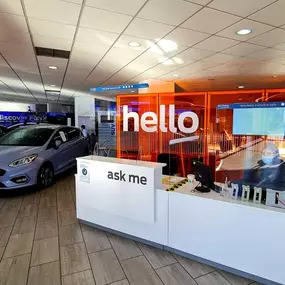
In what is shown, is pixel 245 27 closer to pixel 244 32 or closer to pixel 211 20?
pixel 244 32

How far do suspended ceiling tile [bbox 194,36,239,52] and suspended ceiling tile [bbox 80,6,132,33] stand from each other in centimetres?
133

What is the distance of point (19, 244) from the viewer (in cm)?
265

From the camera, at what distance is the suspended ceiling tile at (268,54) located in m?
3.90

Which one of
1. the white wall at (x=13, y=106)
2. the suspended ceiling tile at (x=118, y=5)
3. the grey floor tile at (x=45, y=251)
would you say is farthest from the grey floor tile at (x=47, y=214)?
the white wall at (x=13, y=106)

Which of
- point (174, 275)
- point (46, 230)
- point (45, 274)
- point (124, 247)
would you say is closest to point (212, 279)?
point (174, 275)

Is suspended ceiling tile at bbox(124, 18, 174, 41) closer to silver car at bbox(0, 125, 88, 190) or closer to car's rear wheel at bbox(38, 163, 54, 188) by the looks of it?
silver car at bbox(0, 125, 88, 190)

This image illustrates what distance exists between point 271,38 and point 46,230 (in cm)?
417

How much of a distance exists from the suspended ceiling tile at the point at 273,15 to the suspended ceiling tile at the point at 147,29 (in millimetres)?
1022

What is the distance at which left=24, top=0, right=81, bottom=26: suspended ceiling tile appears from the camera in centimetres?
238

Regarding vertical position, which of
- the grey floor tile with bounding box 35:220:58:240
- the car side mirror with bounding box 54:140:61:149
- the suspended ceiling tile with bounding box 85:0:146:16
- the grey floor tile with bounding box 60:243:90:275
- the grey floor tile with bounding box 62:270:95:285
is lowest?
the grey floor tile with bounding box 35:220:58:240

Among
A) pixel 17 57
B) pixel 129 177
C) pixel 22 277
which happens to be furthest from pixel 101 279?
pixel 17 57

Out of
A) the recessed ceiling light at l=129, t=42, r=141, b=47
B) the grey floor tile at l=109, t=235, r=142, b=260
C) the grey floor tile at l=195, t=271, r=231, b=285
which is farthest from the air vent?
the grey floor tile at l=195, t=271, r=231, b=285

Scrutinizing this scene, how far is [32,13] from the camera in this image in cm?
262

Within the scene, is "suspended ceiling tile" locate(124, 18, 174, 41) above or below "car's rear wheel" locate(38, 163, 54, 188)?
above
